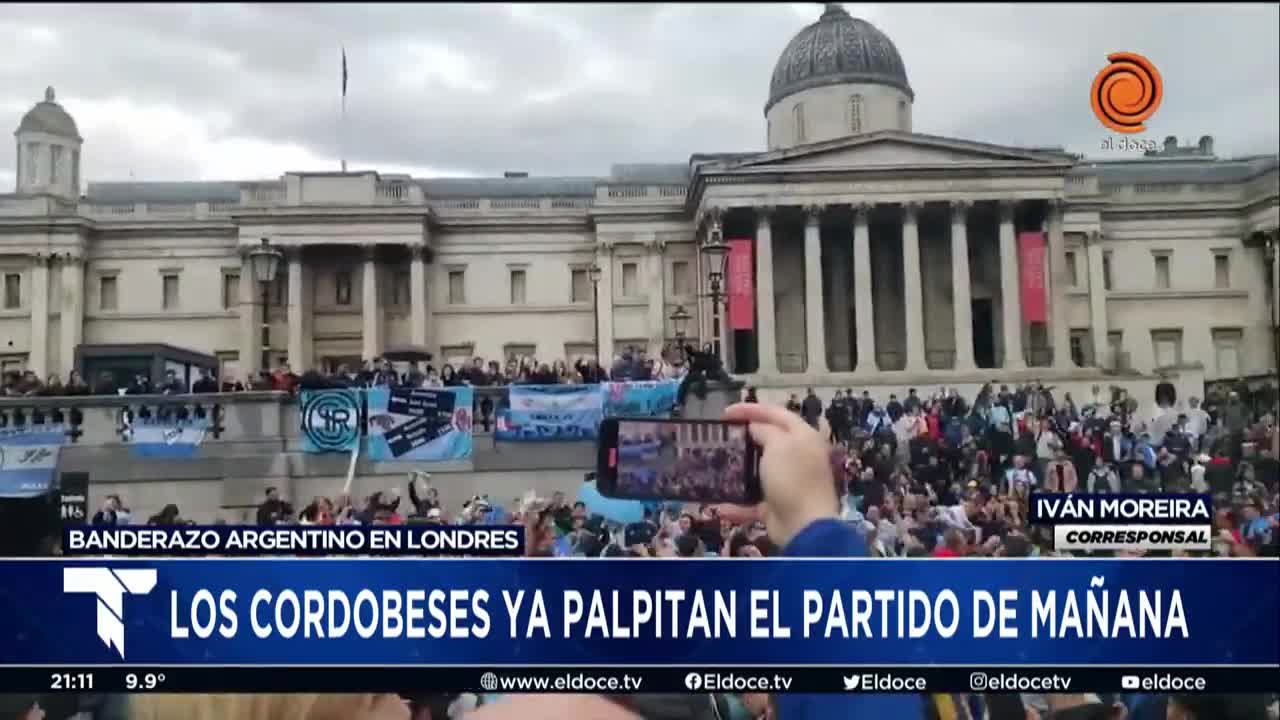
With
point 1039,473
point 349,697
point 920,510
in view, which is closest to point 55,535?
point 349,697

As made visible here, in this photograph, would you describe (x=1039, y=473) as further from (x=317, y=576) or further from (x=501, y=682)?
(x=317, y=576)

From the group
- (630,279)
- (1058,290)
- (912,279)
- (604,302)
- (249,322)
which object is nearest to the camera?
(249,322)

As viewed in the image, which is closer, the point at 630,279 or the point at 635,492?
the point at 635,492

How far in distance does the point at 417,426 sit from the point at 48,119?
10.0 ft

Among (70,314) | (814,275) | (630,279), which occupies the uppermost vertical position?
(814,275)

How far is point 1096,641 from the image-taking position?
590cm

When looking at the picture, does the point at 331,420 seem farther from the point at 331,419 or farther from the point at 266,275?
the point at 266,275

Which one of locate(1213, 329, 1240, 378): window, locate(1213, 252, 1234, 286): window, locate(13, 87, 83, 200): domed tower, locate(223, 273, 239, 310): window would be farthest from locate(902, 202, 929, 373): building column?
locate(13, 87, 83, 200): domed tower

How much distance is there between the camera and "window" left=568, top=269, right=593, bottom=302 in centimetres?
1362

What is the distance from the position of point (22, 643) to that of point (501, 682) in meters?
2.62

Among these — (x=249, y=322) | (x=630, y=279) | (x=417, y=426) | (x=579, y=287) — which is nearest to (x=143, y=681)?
(x=417, y=426)

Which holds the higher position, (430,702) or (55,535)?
(55,535)

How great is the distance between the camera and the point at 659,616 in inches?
233

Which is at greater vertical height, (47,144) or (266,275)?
(47,144)
